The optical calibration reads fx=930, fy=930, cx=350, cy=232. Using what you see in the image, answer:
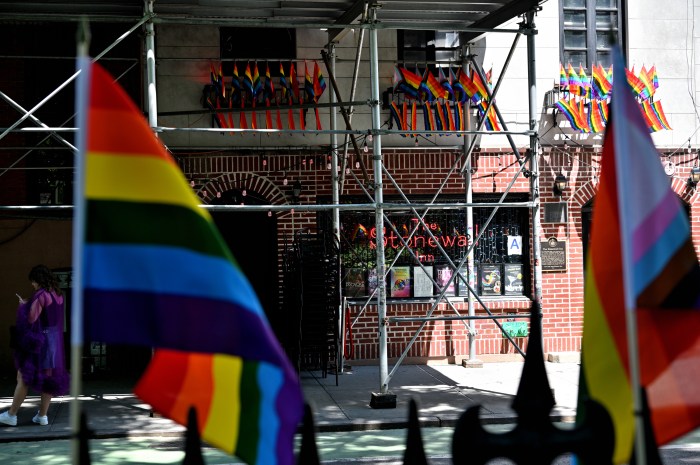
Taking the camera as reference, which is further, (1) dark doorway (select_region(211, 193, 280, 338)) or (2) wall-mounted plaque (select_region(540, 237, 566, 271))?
(2) wall-mounted plaque (select_region(540, 237, 566, 271))

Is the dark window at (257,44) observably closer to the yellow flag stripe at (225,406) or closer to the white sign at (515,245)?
the white sign at (515,245)

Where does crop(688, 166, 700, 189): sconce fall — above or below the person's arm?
above

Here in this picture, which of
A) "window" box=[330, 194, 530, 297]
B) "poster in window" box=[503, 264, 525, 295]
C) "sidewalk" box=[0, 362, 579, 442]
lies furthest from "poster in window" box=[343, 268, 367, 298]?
"poster in window" box=[503, 264, 525, 295]

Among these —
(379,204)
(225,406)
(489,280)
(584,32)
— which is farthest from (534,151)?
(225,406)

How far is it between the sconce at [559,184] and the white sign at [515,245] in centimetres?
99

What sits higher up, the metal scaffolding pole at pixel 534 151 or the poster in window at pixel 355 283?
the metal scaffolding pole at pixel 534 151

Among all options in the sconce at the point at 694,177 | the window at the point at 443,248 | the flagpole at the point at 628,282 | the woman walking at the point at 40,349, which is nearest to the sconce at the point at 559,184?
the window at the point at 443,248

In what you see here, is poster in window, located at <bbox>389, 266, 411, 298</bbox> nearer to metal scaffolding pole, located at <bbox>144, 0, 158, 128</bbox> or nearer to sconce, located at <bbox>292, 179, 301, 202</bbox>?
sconce, located at <bbox>292, 179, 301, 202</bbox>

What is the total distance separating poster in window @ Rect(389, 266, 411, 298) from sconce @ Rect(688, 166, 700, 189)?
4897 millimetres

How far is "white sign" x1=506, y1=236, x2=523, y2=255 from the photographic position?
1540 cm

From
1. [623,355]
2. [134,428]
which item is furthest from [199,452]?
[134,428]

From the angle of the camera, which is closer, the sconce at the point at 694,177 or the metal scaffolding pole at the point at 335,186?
the metal scaffolding pole at the point at 335,186

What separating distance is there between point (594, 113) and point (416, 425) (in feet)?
40.4

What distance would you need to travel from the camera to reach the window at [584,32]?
15500 millimetres
